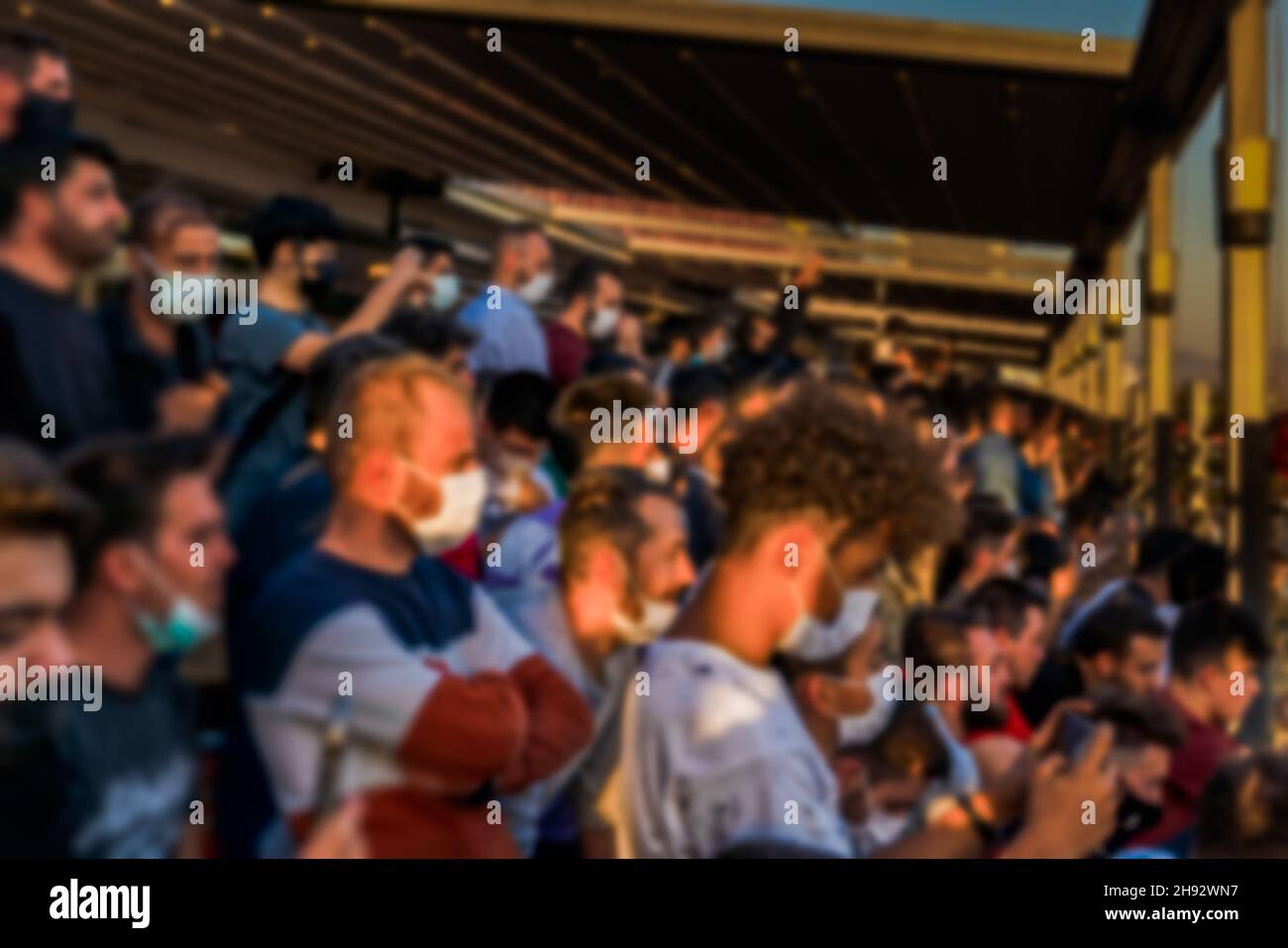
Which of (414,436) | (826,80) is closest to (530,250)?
(414,436)

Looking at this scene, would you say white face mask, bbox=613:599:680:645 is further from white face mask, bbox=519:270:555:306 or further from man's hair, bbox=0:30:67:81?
white face mask, bbox=519:270:555:306

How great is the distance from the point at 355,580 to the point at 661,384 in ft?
14.4

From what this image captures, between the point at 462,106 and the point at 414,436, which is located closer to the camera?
the point at 414,436

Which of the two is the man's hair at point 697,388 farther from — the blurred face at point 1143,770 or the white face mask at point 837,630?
the blurred face at point 1143,770

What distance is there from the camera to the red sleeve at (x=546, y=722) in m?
3.48

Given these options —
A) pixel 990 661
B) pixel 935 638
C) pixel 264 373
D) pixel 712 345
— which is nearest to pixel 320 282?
pixel 264 373

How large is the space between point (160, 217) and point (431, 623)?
162 centimetres

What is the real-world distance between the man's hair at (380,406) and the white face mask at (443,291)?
2.67 m

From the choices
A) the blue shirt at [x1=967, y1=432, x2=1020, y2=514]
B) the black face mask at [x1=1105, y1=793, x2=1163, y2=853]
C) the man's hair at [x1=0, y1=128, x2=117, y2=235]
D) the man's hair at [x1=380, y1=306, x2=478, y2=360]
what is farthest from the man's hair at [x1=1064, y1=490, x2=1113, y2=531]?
the man's hair at [x1=0, y1=128, x2=117, y2=235]

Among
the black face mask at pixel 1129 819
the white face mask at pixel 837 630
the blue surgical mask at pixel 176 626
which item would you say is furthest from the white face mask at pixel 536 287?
the blue surgical mask at pixel 176 626

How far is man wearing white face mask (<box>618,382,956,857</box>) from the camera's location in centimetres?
312

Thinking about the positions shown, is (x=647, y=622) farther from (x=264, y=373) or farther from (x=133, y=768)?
(x=264, y=373)
